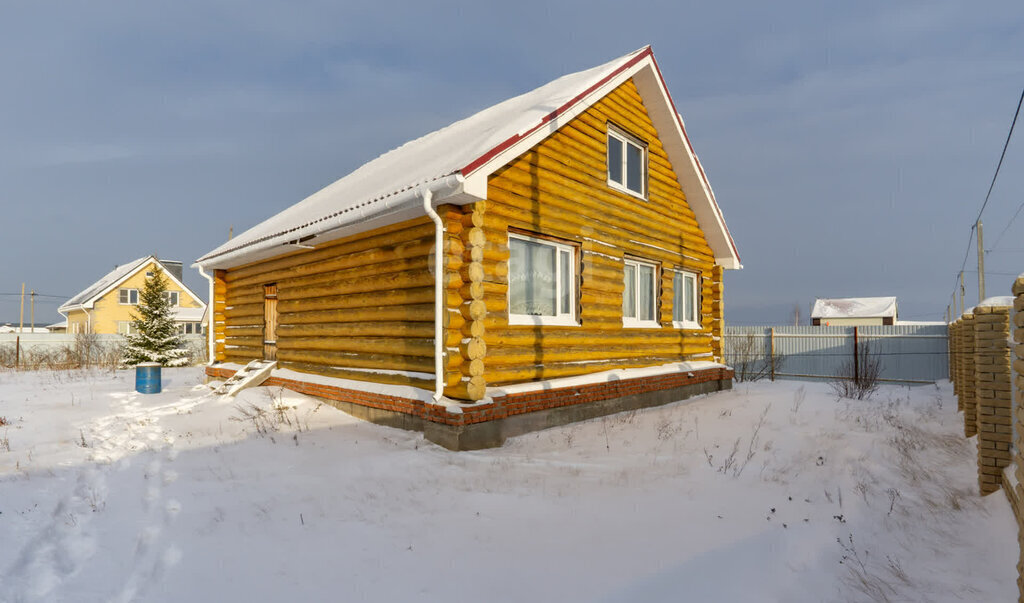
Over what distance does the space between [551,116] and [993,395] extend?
6.32m

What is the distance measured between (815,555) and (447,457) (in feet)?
12.9

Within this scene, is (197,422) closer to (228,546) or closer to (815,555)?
(228,546)

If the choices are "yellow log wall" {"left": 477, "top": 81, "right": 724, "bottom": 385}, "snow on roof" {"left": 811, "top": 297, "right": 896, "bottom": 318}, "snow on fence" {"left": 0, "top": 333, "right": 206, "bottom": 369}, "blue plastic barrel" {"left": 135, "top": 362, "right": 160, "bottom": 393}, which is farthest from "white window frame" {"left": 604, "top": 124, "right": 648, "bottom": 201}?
"snow on roof" {"left": 811, "top": 297, "right": 896, "bottom": 318}

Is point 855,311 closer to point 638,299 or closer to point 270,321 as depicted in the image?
point 638,299

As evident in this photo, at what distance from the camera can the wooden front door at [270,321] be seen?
12.1 m

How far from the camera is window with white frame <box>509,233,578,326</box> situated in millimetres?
8312

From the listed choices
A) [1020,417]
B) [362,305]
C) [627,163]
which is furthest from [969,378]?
[362,305]

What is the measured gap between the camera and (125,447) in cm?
684

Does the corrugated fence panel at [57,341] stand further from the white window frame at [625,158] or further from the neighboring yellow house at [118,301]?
the white window frame at [625,158]

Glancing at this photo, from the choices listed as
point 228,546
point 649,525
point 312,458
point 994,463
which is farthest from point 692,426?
point 228,546

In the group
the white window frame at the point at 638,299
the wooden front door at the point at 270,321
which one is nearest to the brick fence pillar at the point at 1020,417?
the white window frame at the point at 638,299

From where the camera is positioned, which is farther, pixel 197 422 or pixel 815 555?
pixel 197 422

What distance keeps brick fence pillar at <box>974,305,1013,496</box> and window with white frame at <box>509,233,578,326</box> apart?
521cm

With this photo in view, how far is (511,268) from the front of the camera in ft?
27.1
